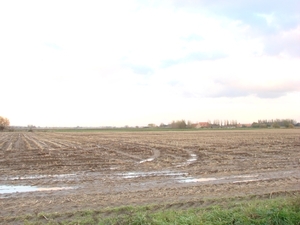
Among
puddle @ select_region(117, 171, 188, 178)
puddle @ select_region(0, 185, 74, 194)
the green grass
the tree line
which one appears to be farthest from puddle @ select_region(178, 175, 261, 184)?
the tree line

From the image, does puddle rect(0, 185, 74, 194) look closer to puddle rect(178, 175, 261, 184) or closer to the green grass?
the green grass

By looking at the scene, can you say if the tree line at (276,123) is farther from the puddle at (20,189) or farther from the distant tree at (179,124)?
the puddle at (20,189)

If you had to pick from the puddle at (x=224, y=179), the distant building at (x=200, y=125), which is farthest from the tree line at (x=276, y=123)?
the puddle at (x=224, y=179)

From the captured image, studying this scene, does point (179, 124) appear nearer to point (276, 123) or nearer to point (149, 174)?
point (276, 123)

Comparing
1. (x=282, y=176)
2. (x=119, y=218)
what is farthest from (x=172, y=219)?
(x=282, y=176)

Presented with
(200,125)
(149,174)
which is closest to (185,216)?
(149,174)

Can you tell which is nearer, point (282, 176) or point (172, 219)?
point (172, 219)

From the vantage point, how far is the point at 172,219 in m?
5.98

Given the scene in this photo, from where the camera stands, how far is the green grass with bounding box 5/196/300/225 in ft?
19.3

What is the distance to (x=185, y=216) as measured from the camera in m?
6.19

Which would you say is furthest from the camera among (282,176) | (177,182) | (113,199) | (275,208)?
(282,176)

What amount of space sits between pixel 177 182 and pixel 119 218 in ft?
16.9

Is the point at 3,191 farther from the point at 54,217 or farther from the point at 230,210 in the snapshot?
the point at 230,210

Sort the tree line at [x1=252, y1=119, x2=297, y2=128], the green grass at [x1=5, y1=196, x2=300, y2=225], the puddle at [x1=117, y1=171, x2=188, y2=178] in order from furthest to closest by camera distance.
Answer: the tree line at [x1=252, y1=119, x2=297, y2=128], the puddle at [x1=117, y1=171, x2=188, y2=178], the green grass at [x1=5, y1=196, x2=300, y2=225]
